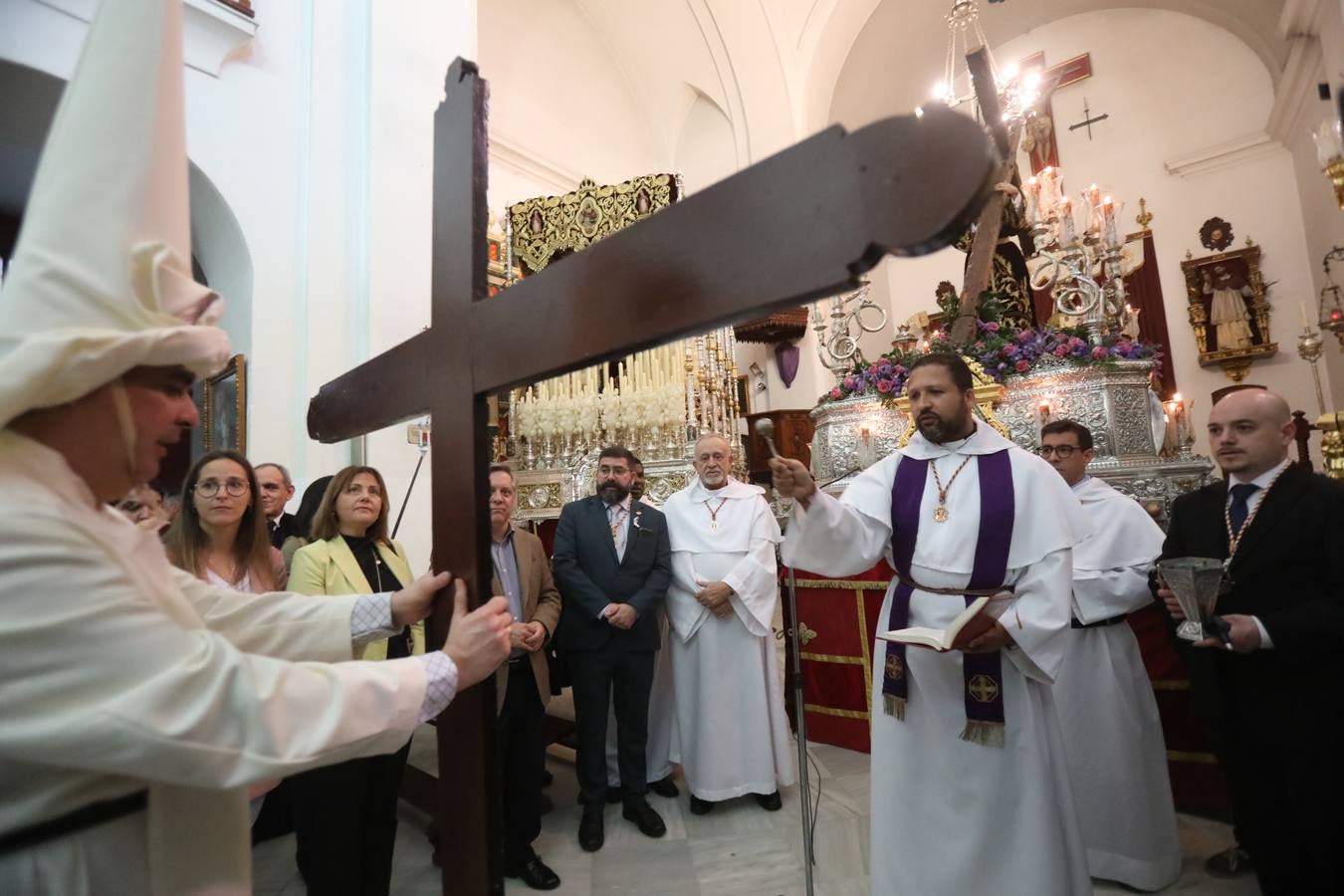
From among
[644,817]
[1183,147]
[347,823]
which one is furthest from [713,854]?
[1183,147]

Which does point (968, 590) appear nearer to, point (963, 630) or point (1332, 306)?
point (963, 630)

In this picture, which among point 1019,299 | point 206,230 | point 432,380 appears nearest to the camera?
point 432,380

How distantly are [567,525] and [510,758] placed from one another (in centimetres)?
121

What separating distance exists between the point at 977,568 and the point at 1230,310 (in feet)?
35.0

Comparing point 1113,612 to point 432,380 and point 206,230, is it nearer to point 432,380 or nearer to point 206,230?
point 432,380

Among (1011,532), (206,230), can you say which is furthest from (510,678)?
(206,230)

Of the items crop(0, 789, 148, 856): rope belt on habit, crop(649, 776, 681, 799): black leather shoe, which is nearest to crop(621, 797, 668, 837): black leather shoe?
crop(649, 776, 681, 799): black leather shoe

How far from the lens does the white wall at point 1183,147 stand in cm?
988

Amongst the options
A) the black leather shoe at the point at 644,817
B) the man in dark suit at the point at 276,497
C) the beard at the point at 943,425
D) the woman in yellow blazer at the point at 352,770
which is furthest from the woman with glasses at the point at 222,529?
the beard at the point at 943,425

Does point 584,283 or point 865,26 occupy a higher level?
point 865,26

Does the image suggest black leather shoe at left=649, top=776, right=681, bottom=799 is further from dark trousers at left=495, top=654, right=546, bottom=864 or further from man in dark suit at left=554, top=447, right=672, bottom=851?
dark trousers at left=495, top=654, right=546, bottom=864

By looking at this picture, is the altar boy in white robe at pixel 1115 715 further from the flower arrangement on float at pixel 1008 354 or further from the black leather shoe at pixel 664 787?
the black leather shoe at pixel 664 787

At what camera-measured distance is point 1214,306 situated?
397 inches

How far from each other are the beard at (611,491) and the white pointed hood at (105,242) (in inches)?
116
